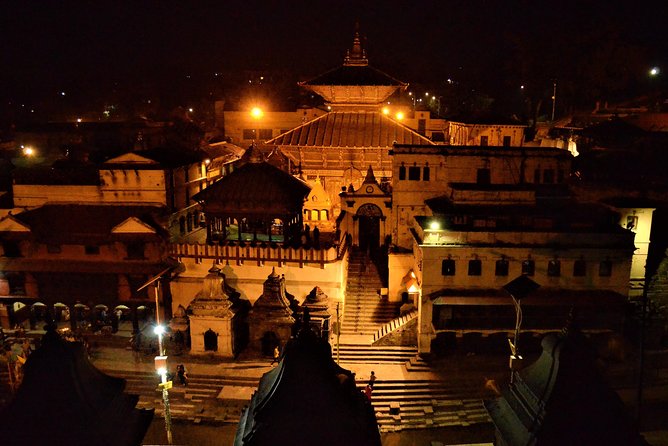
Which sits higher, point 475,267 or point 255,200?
point 255,200

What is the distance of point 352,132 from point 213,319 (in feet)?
66.8

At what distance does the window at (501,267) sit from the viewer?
32.2 m

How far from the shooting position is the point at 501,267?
106ft

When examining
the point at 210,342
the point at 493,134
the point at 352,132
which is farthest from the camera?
the point at 493,134

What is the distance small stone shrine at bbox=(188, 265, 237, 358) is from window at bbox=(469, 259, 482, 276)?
1364cm

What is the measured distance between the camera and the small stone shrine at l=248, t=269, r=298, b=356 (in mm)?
32969

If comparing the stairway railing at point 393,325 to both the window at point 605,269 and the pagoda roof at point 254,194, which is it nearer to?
the pagoda roof at point 254,194

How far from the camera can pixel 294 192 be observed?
36.7m

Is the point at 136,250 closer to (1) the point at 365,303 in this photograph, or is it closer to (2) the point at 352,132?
(1) the point at 365,303

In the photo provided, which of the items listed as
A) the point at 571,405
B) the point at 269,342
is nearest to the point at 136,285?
the point at 269,342

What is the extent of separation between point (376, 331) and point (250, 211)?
10689mm

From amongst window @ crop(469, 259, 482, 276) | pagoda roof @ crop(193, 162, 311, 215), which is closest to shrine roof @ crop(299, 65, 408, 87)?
pagoda roof @ crop(193, 162, 311, 215)

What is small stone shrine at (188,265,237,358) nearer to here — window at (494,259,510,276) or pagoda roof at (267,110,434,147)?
window at (494,259,510,276)

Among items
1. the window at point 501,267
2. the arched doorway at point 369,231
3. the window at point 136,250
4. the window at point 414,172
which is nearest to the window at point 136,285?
the window at point 136,250
